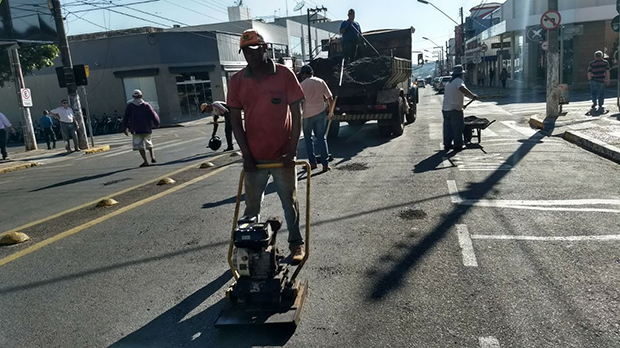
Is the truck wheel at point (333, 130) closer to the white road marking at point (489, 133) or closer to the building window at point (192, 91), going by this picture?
the white road marking at point (489, 133)

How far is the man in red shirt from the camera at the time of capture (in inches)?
150

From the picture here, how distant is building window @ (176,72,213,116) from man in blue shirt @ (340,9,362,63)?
2122cm

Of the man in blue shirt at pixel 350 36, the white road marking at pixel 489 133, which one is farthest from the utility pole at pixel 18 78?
the white road marking at pixel 489 133

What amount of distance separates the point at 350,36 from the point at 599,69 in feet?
26.3

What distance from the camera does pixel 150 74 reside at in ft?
103

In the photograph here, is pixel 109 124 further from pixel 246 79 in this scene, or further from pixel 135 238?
pixel 246 79

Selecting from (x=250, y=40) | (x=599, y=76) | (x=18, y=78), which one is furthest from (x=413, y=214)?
(x=18, y=78)

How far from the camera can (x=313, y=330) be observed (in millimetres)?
3299

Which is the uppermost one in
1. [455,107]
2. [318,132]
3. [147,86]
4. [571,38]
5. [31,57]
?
[31,57]

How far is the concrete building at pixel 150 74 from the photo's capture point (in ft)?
103

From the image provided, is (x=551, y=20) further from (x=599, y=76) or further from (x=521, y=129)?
(x=521, y=129)

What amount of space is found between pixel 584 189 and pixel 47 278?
21.8ft

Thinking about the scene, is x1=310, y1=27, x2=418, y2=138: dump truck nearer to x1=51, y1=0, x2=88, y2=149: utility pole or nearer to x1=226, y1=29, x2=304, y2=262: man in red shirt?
x1=226, y1=29, x2=304, y2=262: man in red shirt

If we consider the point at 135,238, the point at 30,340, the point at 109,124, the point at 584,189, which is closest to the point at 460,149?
the point at 584,189
